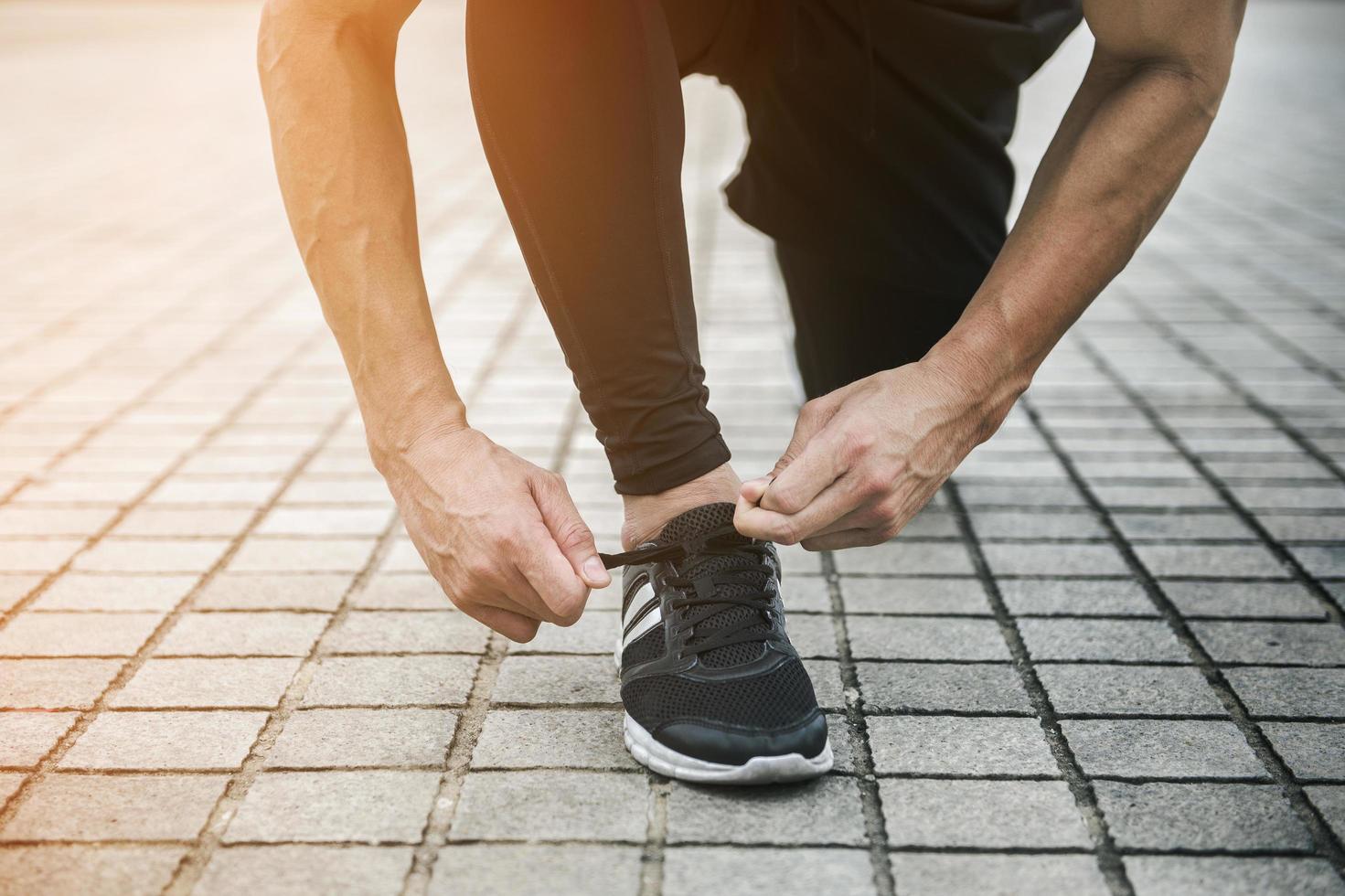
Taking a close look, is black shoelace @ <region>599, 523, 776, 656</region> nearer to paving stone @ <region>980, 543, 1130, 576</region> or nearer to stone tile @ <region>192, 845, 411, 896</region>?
stone tile @ <region>192, 845, 411, 896</region>

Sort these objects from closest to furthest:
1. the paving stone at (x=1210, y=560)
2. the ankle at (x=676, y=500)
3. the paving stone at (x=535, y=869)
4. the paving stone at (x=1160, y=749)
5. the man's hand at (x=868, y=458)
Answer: the paving stone at (x=535, y=869) < the man's hand at (x=868, y=458) < the paving stone at (x=1160, y=749) < the ankle at (x=676, y=500) < the paving stone at (x=1210, y=560)

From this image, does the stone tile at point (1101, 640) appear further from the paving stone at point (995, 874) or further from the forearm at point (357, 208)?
the forearm at point (357, 208)

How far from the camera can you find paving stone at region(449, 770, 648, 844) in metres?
1.36

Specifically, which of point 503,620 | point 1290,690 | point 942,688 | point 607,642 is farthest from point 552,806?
point 1290,690

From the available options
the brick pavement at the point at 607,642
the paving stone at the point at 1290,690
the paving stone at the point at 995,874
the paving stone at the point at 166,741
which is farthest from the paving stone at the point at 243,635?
the paving stone at the point at 1290,690

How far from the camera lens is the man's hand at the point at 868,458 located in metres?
1.38

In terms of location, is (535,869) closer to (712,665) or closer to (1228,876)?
(712,665)

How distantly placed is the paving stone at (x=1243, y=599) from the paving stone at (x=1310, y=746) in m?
0.33

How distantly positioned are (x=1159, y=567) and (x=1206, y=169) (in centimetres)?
504

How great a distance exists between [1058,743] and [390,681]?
888 mm

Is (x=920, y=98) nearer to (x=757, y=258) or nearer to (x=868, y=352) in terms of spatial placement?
(x=868, y=352)

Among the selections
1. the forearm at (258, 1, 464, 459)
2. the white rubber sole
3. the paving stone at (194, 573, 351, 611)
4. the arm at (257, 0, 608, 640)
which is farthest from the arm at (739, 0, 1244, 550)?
the paving stone at (194, 573, 351, 611)

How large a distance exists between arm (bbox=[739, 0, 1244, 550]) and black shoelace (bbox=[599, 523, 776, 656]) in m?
0.14

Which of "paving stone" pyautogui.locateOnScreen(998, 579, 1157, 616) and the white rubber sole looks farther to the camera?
"paving stone" pyautogui.locateOnScreen(998, 579, 1157, 616)
